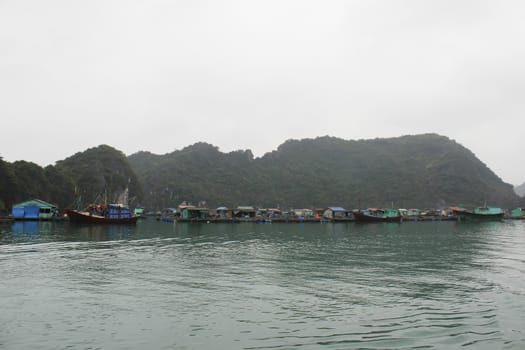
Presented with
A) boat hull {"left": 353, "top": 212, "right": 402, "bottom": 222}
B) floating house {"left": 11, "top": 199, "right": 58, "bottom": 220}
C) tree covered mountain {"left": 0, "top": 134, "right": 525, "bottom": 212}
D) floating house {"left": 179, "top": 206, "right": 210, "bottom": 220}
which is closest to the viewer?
floating house {"left": 11, "top": 199, "right": 58, "bottom": 220}

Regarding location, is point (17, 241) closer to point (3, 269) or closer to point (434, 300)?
point (3, 269)

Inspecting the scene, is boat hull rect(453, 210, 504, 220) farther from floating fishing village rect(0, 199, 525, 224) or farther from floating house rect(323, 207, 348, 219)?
floating house rect(323, 207, 348, 219)

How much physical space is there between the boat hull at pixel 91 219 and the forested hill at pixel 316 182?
67.7m

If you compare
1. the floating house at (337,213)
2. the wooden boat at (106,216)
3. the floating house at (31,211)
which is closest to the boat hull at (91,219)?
the wooden boat at (106,216)

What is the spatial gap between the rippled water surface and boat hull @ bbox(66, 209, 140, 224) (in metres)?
41.9

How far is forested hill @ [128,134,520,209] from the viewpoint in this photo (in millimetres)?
151250

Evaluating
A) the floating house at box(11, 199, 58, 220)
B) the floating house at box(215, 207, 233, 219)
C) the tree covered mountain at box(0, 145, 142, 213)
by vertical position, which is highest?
the tree covered mountain at box(0, 145, 142, 213)

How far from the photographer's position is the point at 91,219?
2571 inches

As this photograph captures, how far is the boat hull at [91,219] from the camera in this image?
209 feet

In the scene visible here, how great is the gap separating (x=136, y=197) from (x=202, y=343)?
404 ft

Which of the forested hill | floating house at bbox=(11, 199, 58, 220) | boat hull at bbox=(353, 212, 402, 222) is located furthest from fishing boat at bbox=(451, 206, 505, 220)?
floating house at bbox=(11, 199, 58, 220)

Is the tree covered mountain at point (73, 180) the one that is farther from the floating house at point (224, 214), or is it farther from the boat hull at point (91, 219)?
the floating house at point (224, 214)

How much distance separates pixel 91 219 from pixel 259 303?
60011 millimetres

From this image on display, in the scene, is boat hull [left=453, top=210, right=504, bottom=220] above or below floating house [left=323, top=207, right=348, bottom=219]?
below
